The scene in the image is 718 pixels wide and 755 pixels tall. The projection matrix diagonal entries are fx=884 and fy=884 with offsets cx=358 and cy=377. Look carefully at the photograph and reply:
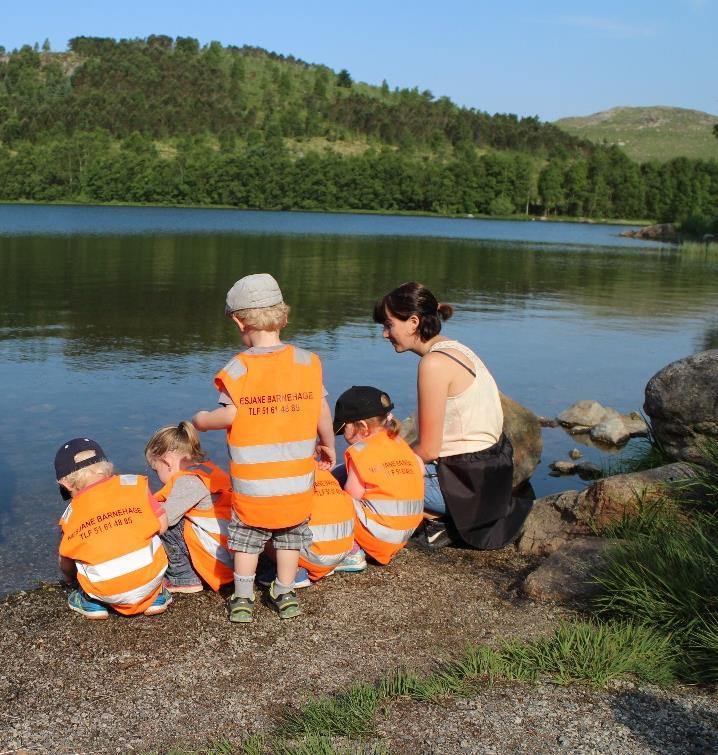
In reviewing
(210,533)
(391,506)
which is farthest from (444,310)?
(210,533)

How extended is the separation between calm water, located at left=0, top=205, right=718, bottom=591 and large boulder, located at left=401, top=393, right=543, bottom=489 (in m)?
0.19

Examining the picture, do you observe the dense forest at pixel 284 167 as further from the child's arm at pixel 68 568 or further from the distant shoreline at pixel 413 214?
the child's arm at pixel 68 568

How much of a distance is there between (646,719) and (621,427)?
736cm

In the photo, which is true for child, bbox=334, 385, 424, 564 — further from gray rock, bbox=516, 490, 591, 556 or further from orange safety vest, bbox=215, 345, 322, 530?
gray rock, bbox=516, 490, 591, 556

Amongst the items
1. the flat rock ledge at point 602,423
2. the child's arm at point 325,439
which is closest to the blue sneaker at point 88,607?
the child's arm at point 325,439

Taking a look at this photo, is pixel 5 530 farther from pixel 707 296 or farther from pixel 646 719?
pixel 707 296

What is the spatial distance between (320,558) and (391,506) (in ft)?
1.90

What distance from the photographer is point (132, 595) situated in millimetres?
4648

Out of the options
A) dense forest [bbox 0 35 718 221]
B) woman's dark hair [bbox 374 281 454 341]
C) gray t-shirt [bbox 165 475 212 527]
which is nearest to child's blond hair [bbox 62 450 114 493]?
gray t-shirt [bbox 165 475 212 527]

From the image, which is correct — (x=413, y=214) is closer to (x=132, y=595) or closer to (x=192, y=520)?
(x=192, y=520)

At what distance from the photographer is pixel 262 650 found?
438cm

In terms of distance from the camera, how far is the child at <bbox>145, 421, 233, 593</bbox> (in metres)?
5.04

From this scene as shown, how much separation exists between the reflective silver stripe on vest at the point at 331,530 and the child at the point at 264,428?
277mm

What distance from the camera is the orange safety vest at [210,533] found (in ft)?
Result: 16.6
